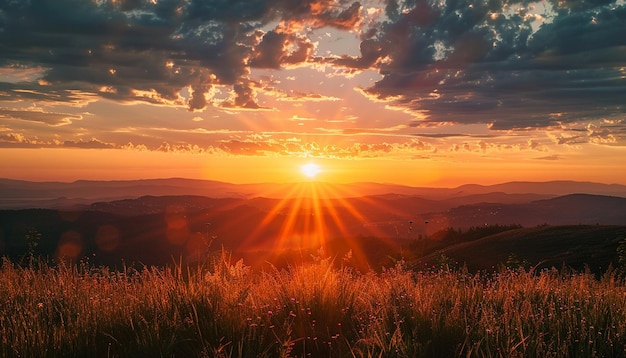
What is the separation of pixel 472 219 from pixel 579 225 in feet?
171

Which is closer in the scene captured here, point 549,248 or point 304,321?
point 304,321

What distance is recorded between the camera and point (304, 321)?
6.52 m

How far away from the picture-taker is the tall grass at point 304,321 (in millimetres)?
5453

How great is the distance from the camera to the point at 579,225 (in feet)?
83.9

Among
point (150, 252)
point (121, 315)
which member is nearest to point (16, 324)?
point (121, 315)

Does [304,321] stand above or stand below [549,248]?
above

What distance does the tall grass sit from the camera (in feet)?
17.9

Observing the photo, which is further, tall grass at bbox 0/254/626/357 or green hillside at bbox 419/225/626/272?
green hillside at bbox 419/225/626/272

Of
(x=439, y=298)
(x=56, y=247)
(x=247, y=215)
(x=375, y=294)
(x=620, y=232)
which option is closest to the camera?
(x=439, y=298)

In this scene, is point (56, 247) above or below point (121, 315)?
below

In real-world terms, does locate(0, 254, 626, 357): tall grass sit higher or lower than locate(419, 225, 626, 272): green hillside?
higher

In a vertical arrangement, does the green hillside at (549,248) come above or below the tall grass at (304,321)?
below

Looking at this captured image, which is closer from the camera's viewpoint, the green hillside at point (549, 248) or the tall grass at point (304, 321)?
the tall grass at point (304, 321)

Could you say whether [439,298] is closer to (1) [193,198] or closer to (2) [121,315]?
(2) [121,315]
